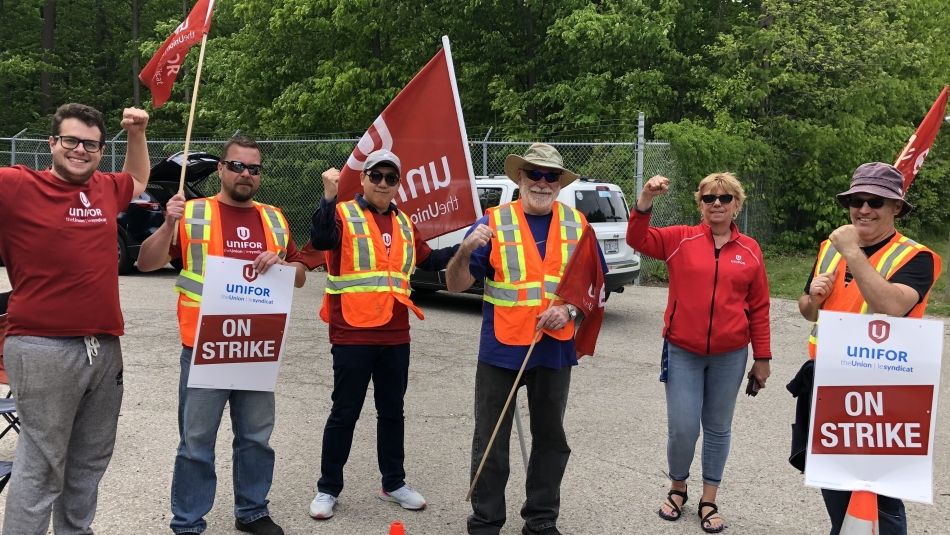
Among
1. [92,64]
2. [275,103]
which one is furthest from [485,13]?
[92,64]

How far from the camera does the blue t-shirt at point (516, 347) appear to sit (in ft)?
13.2

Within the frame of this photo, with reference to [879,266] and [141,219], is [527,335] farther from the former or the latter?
[141,219]

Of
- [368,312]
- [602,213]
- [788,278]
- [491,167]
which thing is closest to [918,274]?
[368,312]

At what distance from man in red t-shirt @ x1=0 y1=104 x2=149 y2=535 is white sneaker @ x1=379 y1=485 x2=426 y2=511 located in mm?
1702

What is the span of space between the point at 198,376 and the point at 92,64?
108ft

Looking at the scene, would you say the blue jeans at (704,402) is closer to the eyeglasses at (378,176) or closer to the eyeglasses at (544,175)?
the eyeglasses at (544,175)

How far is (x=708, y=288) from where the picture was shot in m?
4.34

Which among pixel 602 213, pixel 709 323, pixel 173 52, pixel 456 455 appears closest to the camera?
pixel 709 323

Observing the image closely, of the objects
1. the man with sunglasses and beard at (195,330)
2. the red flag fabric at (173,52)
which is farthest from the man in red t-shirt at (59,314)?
the red flag fabric at (173,52)

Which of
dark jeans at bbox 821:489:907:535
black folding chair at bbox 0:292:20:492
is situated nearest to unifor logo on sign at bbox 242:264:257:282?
black folding chair at bbox 0:292:20:492

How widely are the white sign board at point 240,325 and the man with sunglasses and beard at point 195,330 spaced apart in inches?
3.1

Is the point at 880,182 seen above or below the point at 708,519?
above

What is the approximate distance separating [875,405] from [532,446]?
161cm

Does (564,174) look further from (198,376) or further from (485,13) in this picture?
(485,13)
